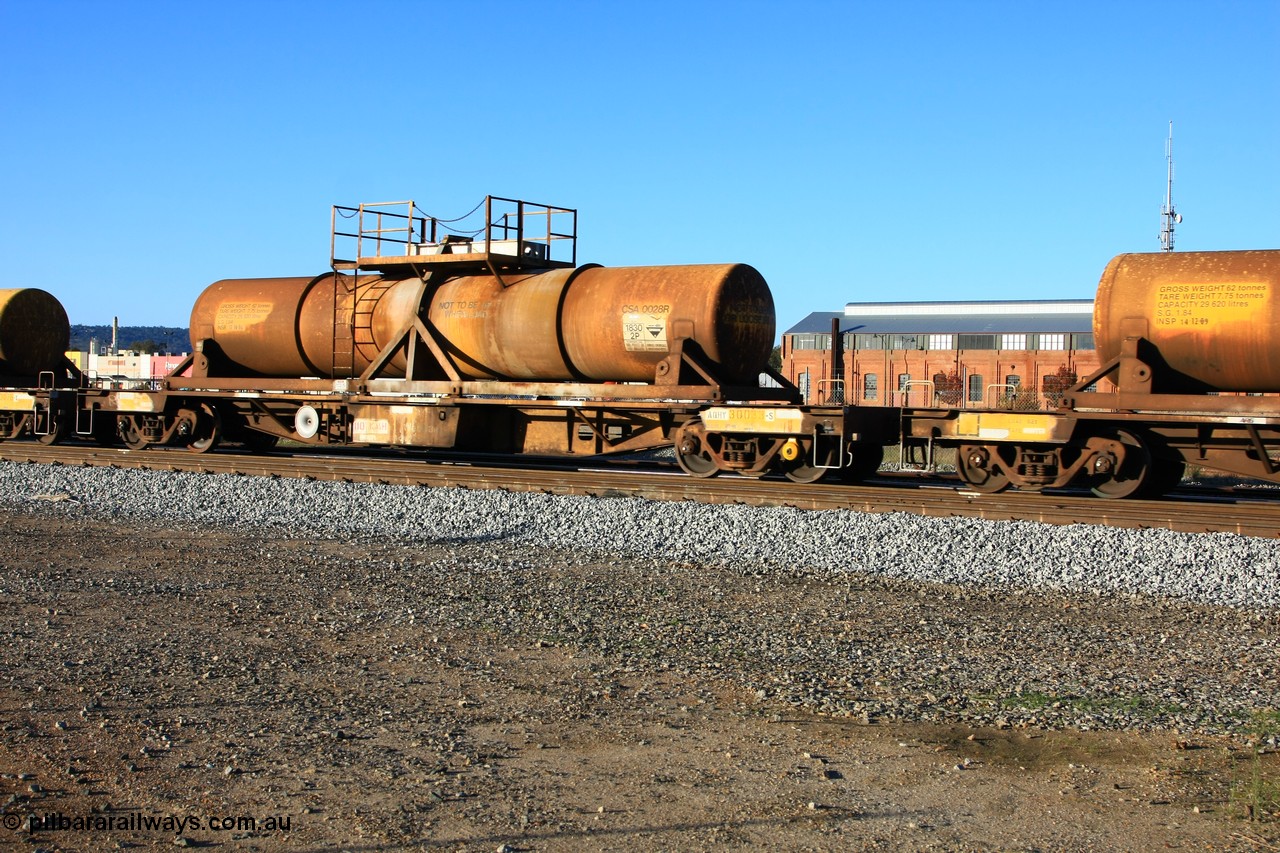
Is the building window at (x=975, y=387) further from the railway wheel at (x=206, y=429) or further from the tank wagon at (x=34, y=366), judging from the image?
the railway wheel at (x=206, y=429)

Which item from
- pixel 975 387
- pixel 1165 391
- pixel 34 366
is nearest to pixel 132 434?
pixel 34 366

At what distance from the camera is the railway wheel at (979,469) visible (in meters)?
14.1

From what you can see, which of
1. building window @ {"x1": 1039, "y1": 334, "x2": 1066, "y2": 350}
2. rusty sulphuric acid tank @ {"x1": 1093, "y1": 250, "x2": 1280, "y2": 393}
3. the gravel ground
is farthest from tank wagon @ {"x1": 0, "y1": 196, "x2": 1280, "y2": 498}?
building window @ {"x1": 1039, "y1": 334, "x2": 1066, "y2": 350}

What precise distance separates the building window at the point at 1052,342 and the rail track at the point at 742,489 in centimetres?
5133

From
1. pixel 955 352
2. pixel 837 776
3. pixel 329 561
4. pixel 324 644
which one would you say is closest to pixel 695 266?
pixel 329 561

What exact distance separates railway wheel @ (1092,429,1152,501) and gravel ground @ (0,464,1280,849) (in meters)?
2.21

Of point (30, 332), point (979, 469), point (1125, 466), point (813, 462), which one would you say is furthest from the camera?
point (30, 332)

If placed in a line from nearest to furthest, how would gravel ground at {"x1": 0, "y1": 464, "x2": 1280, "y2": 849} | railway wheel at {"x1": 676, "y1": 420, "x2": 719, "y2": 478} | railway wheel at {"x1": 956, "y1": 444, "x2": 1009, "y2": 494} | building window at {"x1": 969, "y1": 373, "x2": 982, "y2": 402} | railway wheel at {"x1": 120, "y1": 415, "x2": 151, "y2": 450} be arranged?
1. gravel ground at {"x1": 0, "y1": 464, "x2": 1280, "y2": 849}
2. railway wheel at {"x1": 956, "y1": 444, "x2": 1009, "y2": 494}
3. railway wheel at {"x1": 676, "y1": 420, "x2": 719, "y2": 478}
4. railway wheel at {"x1": 120, "y1": 415, "x2": 151, "y2": 450}
5. building window at {"x1": 969, "y1": 373, "x2": 982, "y2": 402}

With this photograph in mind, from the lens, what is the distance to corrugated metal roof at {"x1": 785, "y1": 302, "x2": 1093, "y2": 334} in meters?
66.8

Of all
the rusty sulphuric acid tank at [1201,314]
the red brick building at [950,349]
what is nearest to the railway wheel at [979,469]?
the rusty sulphuric acid tank at [1201,314]

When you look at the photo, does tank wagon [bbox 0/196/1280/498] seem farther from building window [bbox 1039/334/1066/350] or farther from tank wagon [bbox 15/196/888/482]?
building window [bbox 1039/334/1066/350]

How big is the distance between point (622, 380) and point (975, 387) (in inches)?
2027

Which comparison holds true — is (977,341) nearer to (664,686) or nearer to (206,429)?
(206,429)

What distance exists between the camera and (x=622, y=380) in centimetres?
1645
